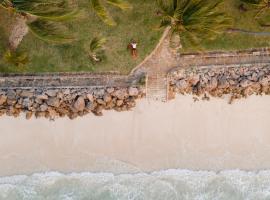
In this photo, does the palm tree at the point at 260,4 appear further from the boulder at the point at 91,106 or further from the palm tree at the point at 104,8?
the boulder at the point at 91,106

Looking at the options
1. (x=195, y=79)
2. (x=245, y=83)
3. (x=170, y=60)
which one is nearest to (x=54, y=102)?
(x=170, y=60)

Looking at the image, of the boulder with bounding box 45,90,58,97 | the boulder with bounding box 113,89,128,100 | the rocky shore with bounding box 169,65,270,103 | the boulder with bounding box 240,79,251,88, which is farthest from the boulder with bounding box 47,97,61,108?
the boulder with bounding box 240,79,251,88

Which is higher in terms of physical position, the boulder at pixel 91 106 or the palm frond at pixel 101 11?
the palm frond at pixel 101 11

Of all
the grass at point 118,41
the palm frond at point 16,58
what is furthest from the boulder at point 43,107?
the palm frond at point 16,58

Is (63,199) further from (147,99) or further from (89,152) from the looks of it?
(147,99)

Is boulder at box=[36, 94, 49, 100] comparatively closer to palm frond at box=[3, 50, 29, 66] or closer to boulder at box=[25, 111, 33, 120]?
boulder at box=[25, 111, 33, 120]

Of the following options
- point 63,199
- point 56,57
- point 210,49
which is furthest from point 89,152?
point 210,49

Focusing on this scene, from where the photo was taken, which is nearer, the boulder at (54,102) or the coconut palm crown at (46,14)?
the coconut palm crown at (46,14)
